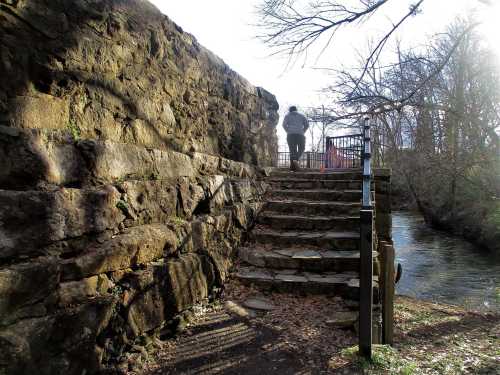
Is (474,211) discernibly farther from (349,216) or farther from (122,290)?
(122,290)

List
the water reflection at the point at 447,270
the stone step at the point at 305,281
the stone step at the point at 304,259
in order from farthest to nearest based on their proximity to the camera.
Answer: the water reflection at the point at 447,270
the stone step at the point at 304,259
the stone step at the point at 305,281

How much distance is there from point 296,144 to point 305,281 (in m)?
4.94

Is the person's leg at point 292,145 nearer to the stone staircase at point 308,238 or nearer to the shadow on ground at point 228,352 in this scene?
the stone staircase at point 308,238

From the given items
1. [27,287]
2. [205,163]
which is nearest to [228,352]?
[27,287]

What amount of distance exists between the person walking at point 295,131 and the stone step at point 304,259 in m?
4.20

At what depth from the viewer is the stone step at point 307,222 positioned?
4.47m

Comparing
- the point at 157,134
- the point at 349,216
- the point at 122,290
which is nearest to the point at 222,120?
the point at 157,134

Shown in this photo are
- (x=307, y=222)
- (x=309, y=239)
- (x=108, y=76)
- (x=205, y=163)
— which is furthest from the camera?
(x=307, y=222)

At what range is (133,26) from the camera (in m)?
2.80

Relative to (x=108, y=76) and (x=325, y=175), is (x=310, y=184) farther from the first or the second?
(x=108, y=76)

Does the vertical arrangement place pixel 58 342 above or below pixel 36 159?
below

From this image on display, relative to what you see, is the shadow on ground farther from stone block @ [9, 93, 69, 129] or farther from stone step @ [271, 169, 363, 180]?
stone step @ [271, 169, 363, 180]

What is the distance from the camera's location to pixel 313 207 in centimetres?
491

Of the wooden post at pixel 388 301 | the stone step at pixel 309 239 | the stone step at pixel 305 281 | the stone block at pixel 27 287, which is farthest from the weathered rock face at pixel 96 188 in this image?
the wooden post at pixel 388 301
